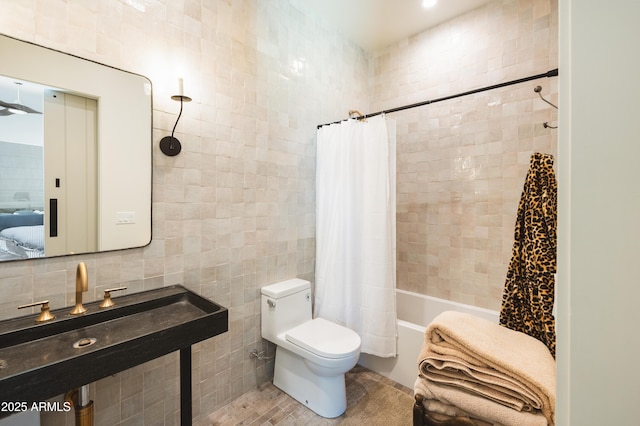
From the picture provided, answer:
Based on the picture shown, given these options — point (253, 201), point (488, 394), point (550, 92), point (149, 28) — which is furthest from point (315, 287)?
point (550, 92)

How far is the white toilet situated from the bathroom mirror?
1018 mm

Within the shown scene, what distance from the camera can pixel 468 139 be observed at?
2.47 meters

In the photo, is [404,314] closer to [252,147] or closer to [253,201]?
[253,201]

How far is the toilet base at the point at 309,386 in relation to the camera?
1.80 meters

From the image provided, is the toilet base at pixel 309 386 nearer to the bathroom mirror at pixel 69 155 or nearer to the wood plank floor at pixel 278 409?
the wood plank floor at pixel 278 409

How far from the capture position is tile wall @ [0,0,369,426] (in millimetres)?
1346

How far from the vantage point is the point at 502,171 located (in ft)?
7.57

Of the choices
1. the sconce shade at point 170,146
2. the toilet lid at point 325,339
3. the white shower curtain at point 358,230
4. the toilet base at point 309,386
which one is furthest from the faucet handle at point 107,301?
the white shower curtain at point 358,230

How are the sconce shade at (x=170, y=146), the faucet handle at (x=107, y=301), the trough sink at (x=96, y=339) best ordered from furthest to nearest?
the sconce shade at (x=170, y=146) < the faucet handle at (x=107, y=301) < the trough sink at (x=96, y=339)

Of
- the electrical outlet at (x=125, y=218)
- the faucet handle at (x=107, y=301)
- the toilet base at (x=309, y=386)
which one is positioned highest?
the electrical outlet at (x=125, y=218)

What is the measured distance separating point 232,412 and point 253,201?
1.43m

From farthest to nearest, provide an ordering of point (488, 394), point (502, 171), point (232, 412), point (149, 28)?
point (502, 171)
point (232, 412)
point (149, 28)
point (488, 394)

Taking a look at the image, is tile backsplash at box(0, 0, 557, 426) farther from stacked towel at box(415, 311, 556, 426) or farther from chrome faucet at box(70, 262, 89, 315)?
stacked towel at box(415, 311, 556, 426)

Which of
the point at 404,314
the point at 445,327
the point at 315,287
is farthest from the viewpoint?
the point at 404,314
